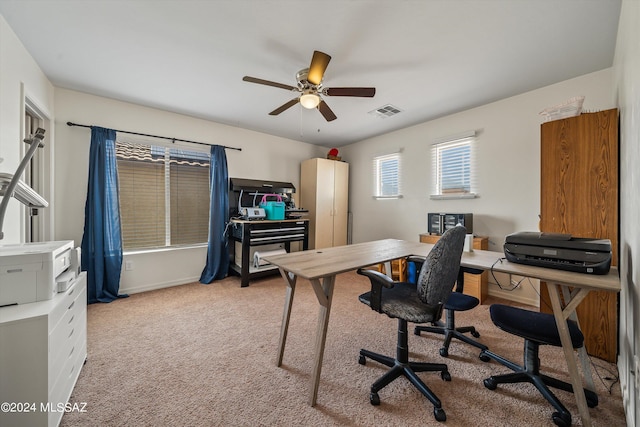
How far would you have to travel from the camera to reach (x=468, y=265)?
1704mm

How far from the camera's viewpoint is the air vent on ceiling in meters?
3.34

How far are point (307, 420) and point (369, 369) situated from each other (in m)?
0.62

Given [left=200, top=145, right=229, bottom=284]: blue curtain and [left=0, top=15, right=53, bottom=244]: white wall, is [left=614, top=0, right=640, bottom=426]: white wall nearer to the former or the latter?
[left=0, top=15, right=53, bottom=244]: white wall

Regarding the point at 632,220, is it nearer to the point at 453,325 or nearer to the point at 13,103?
→ the point at 453,325

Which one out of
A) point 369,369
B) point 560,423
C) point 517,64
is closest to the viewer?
point 560,423

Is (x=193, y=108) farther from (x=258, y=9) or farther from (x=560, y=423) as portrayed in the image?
(x=560, y=423)

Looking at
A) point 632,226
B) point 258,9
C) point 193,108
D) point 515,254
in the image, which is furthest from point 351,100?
point 632,226

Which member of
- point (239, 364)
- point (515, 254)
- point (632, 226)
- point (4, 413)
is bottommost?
point (239, 364)

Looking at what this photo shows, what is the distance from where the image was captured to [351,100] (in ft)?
10.3

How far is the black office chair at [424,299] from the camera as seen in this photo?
136 centimetres

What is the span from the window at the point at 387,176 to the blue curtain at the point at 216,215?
9.17 feet

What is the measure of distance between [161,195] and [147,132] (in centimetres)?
91

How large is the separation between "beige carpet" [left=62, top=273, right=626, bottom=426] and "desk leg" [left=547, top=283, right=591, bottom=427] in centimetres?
18

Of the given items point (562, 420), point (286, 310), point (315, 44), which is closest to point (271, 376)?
point (286, 310)
